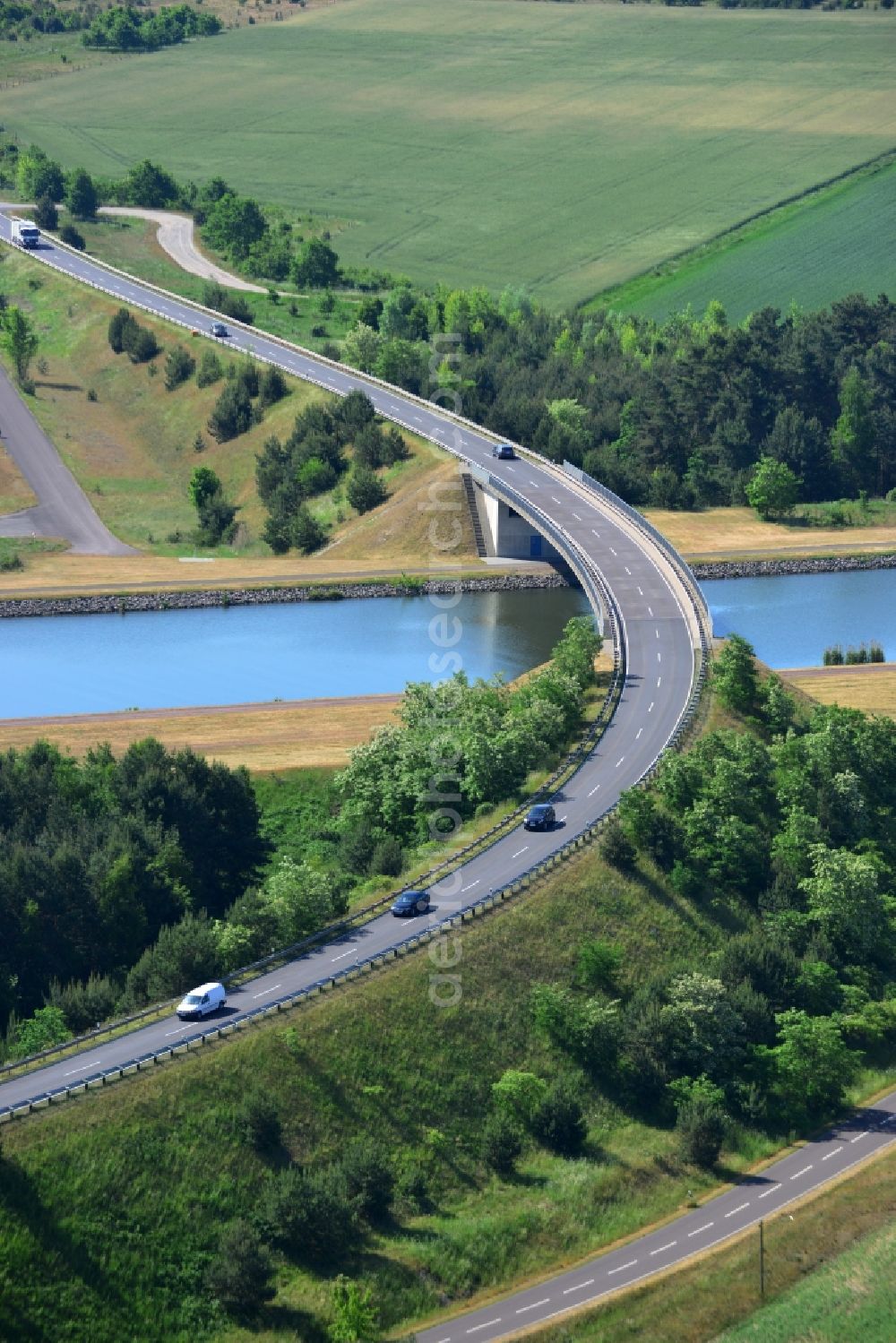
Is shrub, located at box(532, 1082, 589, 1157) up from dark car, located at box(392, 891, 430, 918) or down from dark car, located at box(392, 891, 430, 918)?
down

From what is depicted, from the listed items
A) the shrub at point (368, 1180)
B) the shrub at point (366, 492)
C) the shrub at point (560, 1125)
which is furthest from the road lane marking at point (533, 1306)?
the shrub at point (366, 492)

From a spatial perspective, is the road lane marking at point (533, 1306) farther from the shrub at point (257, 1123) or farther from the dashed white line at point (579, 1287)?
the shrub at point (257, 1123)

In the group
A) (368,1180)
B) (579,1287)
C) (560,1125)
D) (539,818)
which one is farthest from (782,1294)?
(539,818)

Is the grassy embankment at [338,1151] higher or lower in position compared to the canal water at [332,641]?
lower

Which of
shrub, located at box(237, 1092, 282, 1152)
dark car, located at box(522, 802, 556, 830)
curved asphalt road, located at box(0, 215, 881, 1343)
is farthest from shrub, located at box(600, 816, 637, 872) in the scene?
shrub, located at box(237, 1092, 282, 1152)

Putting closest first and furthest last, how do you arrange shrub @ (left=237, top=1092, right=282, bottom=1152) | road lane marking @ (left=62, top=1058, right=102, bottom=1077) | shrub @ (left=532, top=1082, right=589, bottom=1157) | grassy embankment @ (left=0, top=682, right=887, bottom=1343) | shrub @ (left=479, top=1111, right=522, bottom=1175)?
grassy embankment @ (left=0, top=682, right=887, bottom=1343)
shrub @ (left=237, top=1092, right=282, bottom=1152)
road lane marking @ (left=62, top=1058, right=102, bottom=1077)
shrub @ (left=479, top=1111, right=522, bottom=1175)
shrub @ (left=532, top=1082, right=589, bottom=1157)

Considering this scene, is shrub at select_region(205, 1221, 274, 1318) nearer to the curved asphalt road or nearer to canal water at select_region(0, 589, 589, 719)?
the curved asphalt road

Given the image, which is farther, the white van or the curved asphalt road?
the white van
